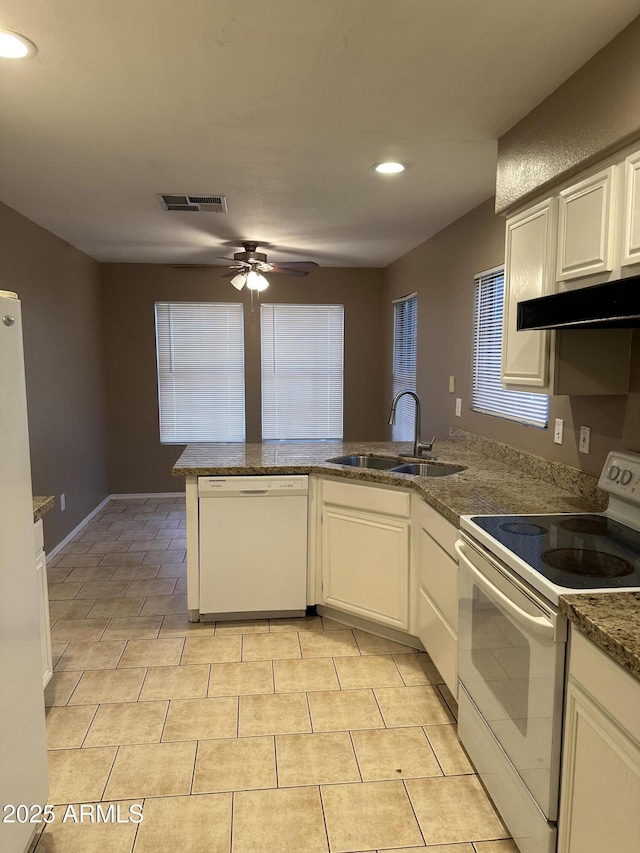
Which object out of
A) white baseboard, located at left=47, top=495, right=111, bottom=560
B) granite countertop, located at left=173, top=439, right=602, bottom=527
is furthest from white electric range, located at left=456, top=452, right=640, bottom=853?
white baseboard, located at left=47, top=495, right=111, bottom=560

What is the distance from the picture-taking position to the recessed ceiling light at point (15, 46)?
5.76ft

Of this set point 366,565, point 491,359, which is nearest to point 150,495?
point 366,565

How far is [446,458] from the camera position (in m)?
3.39

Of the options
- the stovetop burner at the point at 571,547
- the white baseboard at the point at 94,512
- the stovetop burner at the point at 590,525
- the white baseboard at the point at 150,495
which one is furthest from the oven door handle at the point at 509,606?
the white baseboard at the point at 150,495

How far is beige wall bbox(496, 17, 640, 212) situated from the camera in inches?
67.6

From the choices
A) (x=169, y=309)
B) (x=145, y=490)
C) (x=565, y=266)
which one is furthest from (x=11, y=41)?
(x=145, y=490)

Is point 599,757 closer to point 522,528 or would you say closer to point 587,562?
point 587,562

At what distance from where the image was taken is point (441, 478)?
9.34ft

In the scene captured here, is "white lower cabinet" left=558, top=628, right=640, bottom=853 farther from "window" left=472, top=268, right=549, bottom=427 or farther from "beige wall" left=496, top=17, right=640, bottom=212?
"window" left=472, top=268, right=549, bottom=427

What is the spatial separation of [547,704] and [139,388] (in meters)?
5.31

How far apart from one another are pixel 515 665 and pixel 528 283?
138cm

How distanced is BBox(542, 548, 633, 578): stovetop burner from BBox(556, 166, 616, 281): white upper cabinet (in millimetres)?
854

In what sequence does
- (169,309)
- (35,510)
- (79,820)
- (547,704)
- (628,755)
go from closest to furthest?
1. (628,755)
2. (547,704)
3. (79,820)
4. (35,510)
5. (169,309)

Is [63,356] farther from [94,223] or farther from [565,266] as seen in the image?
[565,266]
